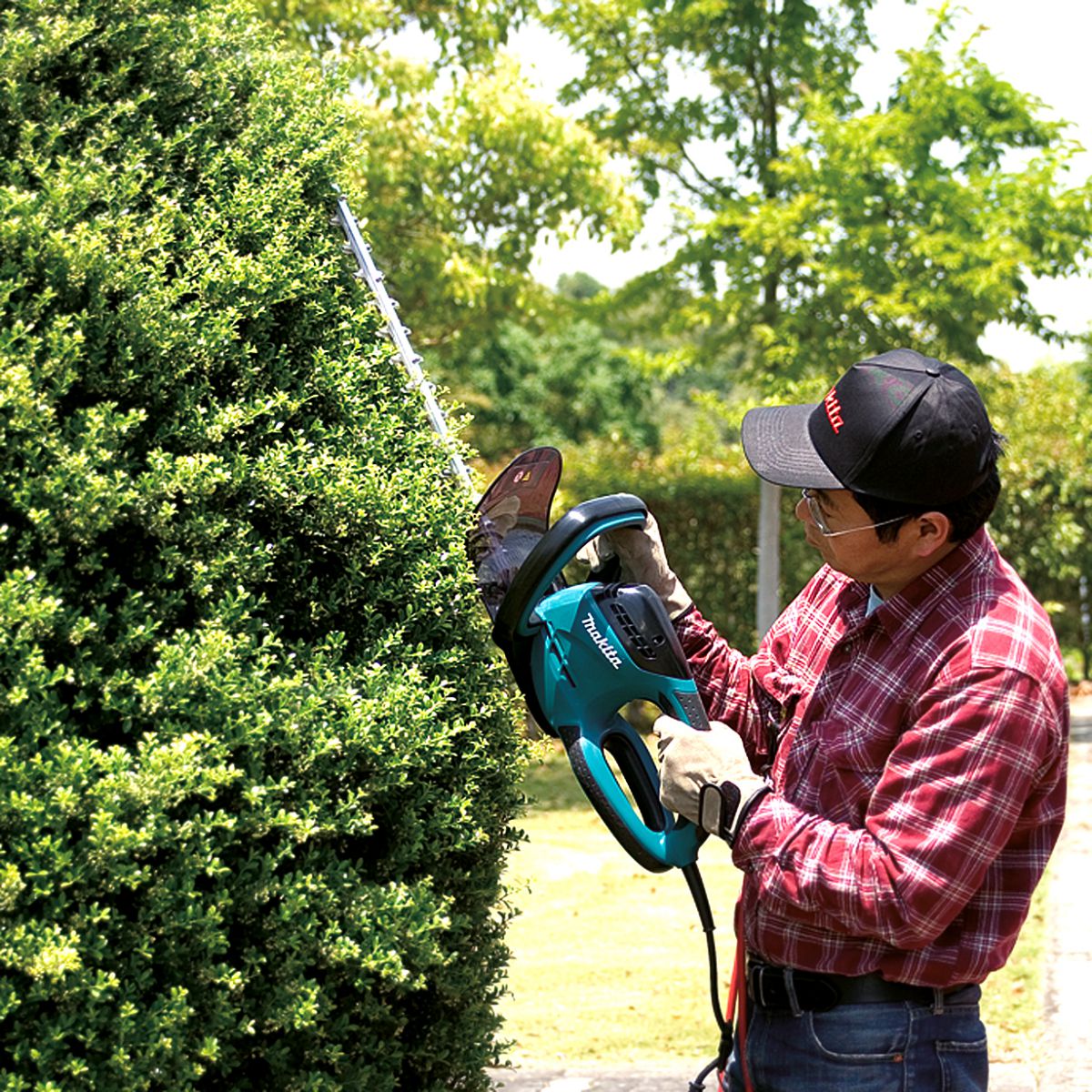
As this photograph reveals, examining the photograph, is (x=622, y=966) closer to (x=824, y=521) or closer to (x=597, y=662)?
(x=597, y=662)

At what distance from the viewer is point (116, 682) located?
2.09 meters

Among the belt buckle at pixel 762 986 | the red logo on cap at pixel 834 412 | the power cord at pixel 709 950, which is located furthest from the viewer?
the power cord at pixel 709 950

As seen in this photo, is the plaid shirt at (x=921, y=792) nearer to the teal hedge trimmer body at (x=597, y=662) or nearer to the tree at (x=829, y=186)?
the teal hedge trimmer body at (x=597, y=662)

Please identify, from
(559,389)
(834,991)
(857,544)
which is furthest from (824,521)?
(559,389)

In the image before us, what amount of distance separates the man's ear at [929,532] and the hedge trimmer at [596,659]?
1.52 feet

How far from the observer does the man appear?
210cm

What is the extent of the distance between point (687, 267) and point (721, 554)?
2.95 meters

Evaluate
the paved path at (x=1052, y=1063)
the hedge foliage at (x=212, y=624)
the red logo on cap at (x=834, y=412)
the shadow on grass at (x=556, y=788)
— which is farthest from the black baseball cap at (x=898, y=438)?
the shadow on grass at (x=556, y=788)

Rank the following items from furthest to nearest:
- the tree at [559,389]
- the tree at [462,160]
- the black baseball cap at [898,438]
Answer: the tree at [559,389], the tree at [462,160], the black baseball cap at [898,438]

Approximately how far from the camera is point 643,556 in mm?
2770

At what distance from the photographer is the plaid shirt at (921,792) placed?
2088 mm

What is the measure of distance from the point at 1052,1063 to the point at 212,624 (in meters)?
3.86

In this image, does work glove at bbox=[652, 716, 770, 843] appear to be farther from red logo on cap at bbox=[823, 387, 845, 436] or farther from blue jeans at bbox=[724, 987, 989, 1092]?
red logo on cap at bbox=[823, 387, 845, 436]

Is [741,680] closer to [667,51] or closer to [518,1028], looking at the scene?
[518,1028]
